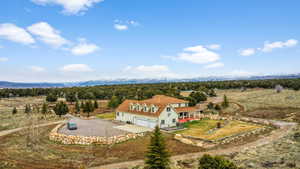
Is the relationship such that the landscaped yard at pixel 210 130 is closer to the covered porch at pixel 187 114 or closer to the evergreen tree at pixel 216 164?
the covered porch at pixel 187 114

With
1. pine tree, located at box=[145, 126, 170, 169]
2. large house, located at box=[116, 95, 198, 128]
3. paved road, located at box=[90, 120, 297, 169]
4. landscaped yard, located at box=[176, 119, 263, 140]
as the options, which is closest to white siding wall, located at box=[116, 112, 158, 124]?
large house, located at box=[116, 95, 198, 128]

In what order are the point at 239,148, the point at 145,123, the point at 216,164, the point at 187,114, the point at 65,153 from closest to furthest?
the point at 216,164 → the point at 65,153 → the point at 239,148 → the point at 145,123 → the point at 187,114

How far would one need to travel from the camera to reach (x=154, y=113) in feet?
132

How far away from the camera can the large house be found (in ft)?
129

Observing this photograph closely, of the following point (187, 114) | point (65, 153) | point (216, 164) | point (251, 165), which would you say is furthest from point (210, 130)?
point (65, 153)

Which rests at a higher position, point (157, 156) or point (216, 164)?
point (216, 164)

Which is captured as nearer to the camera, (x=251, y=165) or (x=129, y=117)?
(x=251, y=165)

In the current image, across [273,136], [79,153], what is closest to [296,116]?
[273,136]

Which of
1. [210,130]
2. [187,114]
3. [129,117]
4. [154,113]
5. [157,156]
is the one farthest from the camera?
[187,114]

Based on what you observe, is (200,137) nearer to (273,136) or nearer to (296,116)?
(273,136)

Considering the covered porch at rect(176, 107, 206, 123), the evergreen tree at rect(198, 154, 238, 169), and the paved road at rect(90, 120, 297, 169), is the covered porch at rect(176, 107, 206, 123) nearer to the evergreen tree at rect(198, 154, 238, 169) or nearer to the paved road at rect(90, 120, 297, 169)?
the paved road at rect(90, 120, 297, 169)

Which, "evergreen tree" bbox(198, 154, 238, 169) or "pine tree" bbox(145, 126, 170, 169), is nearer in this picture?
"evergreen tree" bbox(198, 154, 238, 169)

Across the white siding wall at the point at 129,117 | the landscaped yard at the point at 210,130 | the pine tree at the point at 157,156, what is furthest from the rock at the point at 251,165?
the white siding wall at the point at 129,117

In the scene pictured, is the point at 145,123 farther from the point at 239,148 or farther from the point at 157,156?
the point at 157,156
